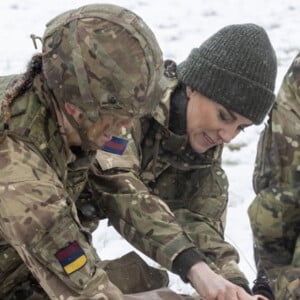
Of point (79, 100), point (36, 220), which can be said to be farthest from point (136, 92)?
point (36, 220)

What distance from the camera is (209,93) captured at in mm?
2916

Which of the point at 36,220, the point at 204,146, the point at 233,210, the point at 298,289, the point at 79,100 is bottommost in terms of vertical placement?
the point at 233,210

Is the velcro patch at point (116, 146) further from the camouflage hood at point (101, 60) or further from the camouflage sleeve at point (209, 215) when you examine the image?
the camouflage sleeve at point (209, 215)

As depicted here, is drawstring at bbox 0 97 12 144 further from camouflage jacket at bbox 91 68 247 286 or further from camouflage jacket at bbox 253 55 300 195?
camouflage jacket at bbox 253 55 300 195

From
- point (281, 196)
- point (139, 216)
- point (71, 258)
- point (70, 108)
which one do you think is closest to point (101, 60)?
point (70, 108)

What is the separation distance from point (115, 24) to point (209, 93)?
82cm

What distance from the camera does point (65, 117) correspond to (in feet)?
7.54

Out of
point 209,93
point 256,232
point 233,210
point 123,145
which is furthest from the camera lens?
point 233,210

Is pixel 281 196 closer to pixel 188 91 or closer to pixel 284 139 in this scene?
pixel 284 139

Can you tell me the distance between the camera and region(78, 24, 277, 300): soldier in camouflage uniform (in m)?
2.63

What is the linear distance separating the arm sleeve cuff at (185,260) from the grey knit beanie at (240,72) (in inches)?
23.4

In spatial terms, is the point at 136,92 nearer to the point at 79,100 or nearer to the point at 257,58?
the point at 79,100

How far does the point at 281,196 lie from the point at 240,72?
57 centimetres

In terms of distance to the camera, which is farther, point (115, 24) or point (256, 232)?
point (256, 232)
